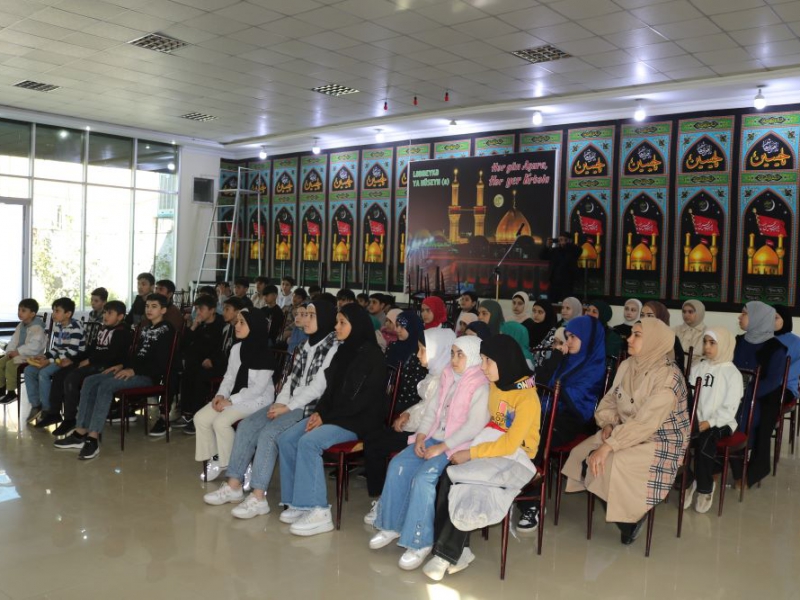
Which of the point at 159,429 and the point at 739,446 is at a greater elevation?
the point at 739,446

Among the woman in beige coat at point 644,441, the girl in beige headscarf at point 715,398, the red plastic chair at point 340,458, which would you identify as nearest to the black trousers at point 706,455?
the girl in beige headscarf at point 715,398

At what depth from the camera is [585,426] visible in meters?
4.16

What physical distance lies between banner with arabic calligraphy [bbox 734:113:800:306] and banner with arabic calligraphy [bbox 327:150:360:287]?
596cm

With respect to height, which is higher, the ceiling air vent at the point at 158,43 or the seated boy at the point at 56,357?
the ceiling air vent at the point at 158,43

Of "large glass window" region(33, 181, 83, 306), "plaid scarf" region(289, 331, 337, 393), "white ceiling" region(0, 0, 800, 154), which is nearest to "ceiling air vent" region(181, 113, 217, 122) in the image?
"white ceiling" region(0, 0, 800, 154)

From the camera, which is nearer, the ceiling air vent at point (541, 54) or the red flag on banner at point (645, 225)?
the ceiling air vent at point (541, 54)

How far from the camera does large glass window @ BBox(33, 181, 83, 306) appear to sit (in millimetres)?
11742

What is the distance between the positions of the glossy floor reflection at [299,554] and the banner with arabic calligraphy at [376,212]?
741 cm

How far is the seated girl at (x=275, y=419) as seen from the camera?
396cm

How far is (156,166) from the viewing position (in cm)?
1298

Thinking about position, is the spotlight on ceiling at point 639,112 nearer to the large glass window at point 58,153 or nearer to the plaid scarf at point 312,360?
the plaid scarf at point 312,360

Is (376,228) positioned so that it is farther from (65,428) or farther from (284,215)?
(65,428)

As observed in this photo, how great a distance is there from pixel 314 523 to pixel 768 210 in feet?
22.1

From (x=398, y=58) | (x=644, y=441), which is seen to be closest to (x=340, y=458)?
(x=644, y=441)
